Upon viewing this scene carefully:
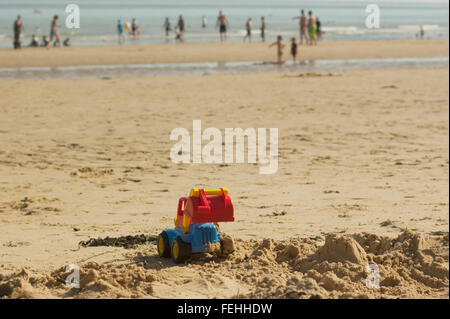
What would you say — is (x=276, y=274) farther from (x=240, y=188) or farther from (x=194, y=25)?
(x=194, y=25)

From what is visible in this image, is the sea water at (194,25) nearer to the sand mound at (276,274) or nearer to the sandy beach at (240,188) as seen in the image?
the sandy beach at (240,188)

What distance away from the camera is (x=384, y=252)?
545 cm

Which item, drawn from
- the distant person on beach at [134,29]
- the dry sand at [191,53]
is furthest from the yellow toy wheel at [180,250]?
the distant person on beach at [134,29]

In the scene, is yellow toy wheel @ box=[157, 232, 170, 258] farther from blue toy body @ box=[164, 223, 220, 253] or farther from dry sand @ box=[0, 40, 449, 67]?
dry sand @ box=[0, 40, 449, 67]

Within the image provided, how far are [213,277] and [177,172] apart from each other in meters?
4.07

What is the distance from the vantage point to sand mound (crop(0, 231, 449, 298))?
4734mm

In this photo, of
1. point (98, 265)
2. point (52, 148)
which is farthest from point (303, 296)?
point (52, 148)

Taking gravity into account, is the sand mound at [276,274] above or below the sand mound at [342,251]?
below

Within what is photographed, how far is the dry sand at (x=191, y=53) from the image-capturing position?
26.2m

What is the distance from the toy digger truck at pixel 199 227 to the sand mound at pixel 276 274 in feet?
0.34

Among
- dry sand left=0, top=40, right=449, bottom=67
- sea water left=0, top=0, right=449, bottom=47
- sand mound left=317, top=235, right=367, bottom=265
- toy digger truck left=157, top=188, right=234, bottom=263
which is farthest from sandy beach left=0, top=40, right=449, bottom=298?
sea water left=0, top=0, right=449, bottom=47

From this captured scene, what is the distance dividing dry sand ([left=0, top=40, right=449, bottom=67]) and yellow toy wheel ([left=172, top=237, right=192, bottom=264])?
20.4m

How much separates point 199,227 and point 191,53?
82.1ft
